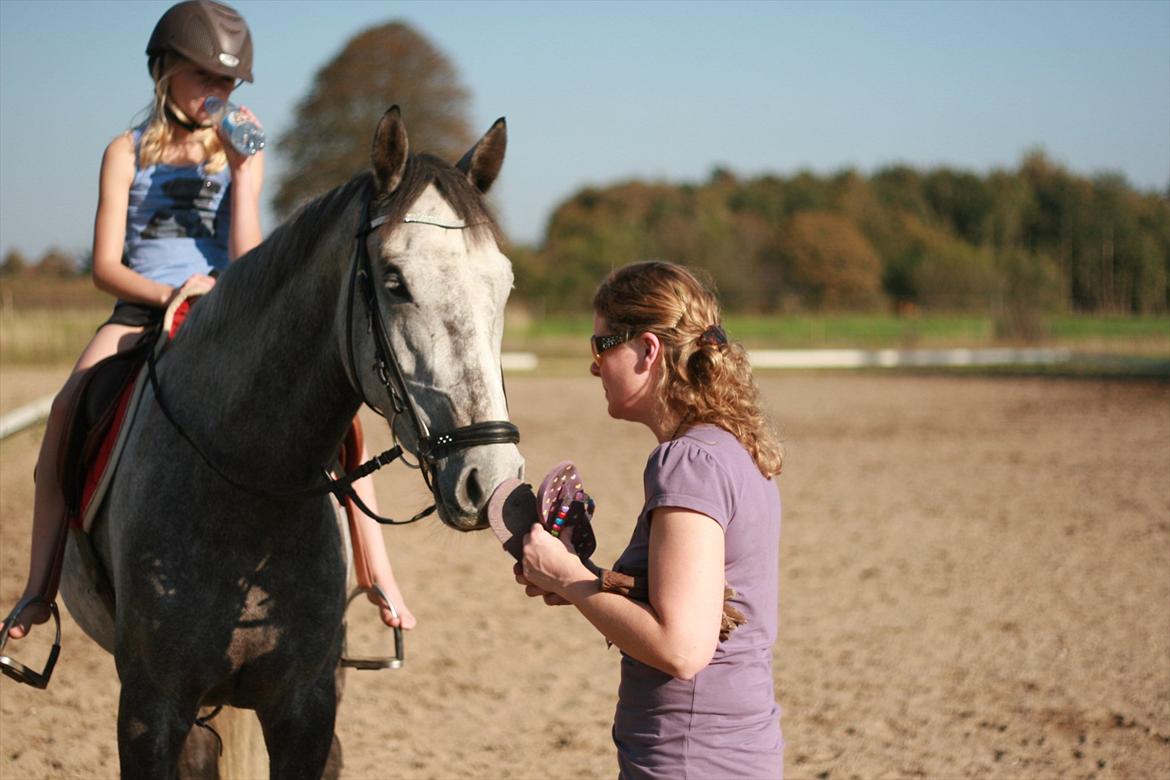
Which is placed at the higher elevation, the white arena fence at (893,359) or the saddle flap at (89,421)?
the white arena fence at (893,359)

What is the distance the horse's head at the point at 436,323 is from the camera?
220 centimetres

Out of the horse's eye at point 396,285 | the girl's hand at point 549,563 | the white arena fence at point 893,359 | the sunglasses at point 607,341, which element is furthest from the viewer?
the white arena fence at point 893,359

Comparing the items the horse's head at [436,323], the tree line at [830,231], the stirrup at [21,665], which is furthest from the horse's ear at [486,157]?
the tree line at [830,231]

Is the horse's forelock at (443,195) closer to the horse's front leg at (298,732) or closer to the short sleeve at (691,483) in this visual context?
the short sleeve at (691,483)

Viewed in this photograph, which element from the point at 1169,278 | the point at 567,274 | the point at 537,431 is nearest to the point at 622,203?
the point at 567,274

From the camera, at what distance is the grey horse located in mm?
2350

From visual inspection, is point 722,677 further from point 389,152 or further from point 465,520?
point 389,152

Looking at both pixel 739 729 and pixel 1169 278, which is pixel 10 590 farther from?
pixel 1169 278

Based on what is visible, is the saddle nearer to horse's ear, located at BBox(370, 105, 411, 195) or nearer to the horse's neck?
the horse's neck

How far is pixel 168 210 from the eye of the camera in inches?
133

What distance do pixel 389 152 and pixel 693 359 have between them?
0.86 meters

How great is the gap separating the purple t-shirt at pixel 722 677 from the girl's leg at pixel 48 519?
1891 mm

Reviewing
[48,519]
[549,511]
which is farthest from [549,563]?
[48,519]

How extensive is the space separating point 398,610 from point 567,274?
A: 4356 cm
